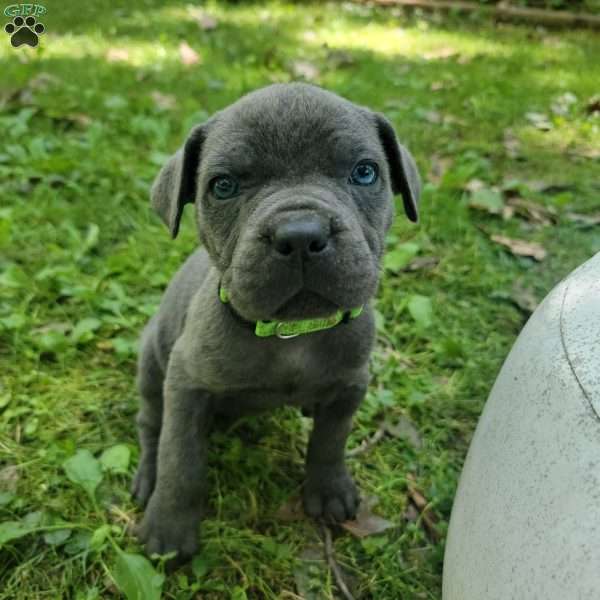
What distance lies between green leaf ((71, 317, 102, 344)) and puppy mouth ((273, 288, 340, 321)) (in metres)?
1.98

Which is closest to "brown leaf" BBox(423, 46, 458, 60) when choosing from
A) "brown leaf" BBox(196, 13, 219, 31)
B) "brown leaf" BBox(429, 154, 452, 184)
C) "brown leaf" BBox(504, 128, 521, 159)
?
"brown leaf" BBox(504, 128, 521, 159)

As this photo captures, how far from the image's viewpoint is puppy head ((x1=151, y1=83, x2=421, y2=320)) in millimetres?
2338

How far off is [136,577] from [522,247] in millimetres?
3584

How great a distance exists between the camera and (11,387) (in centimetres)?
374

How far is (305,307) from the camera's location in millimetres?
2430

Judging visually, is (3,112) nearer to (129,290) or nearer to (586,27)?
(129,290)

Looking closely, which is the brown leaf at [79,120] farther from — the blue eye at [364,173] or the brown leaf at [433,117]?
the blue eye at [364,173]

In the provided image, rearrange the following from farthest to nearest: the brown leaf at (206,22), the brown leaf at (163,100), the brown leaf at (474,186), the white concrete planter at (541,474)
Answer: the brown leaf at (206,22)
the brown leaf at (163,100)
the brown leaf at (474,186)
the white concrete planter at (541,474)

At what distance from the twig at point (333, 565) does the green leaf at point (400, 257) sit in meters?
2.09

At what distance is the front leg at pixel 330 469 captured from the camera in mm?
3166

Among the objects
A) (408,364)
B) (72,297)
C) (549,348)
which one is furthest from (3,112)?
(549,348)

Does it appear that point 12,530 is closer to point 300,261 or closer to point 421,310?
point 300,261

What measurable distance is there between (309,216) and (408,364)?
2102 mm

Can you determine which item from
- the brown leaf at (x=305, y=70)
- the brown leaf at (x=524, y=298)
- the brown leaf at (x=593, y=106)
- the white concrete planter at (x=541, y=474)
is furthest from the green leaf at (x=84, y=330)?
the brown leaf at (x=593, y=106)
